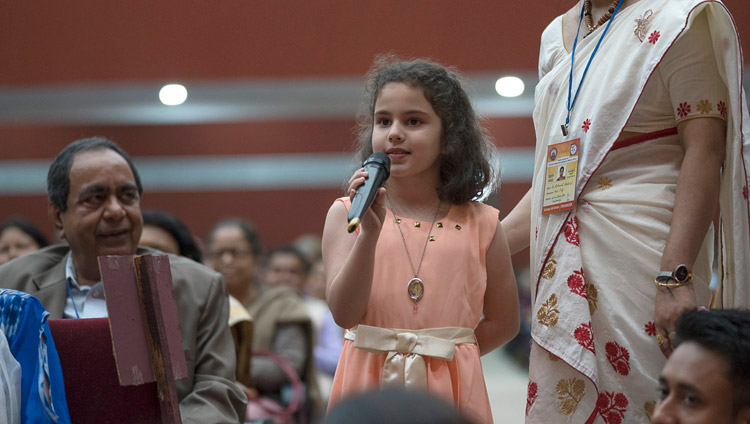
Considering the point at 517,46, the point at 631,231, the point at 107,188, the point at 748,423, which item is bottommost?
the point at 748,423

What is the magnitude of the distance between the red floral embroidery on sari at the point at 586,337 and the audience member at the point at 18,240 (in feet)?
10.8

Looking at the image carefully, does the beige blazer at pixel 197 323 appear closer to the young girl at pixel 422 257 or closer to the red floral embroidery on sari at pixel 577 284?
the young girl at pixel 422 257

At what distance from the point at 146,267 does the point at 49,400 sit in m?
0.34

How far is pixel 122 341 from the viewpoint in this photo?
1993 mm

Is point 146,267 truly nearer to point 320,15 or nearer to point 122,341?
point 122,341

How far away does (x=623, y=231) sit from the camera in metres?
1.88

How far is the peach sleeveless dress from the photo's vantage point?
6.23 ft

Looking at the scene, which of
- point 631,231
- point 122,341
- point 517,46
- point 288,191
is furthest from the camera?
point 288,191

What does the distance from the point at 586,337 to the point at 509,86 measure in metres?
4.14

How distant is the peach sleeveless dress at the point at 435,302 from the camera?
6.23 ft

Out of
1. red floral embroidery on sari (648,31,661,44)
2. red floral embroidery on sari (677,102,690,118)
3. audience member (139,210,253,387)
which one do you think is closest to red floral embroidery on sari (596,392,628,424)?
red floral embroidery on sari (677,102,690,118)

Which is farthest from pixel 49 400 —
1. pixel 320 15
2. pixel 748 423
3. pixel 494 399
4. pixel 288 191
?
pixel 288 191

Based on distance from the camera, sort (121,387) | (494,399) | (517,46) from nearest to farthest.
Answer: (121,387) < (517,46) < (494,399)

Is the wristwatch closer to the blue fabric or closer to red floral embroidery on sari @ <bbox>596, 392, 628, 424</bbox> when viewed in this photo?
red floral embroidery on sari @ <bbox>596, 392, 628, 424</bbox>
